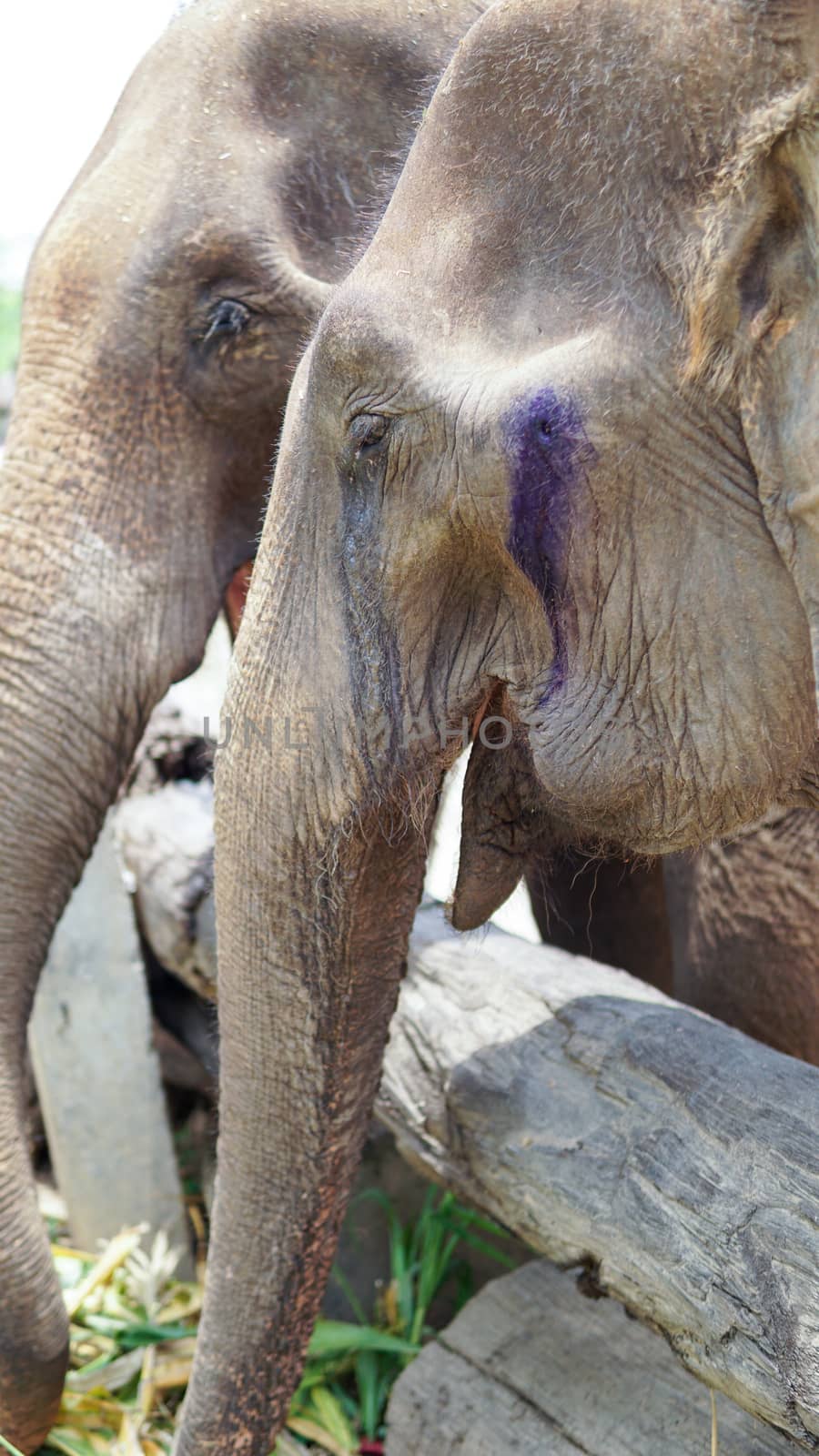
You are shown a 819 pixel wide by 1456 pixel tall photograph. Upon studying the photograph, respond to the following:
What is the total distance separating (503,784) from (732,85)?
54 centimetres

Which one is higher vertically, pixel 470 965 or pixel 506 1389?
pixel 470 965

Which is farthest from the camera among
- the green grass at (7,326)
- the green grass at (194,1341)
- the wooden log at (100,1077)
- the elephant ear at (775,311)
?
the green grass at (7,326)

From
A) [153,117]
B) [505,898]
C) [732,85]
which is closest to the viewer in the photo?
[732,85]

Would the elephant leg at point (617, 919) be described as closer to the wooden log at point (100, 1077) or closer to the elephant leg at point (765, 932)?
the elephant leg at point (765, 932)

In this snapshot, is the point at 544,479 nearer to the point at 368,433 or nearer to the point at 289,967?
the point at 368,433

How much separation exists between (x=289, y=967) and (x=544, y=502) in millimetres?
436

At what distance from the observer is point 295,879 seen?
3.92 ft

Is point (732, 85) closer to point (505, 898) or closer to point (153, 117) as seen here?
point (505, 898)

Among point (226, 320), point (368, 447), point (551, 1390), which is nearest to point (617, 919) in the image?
point (551, 1390)

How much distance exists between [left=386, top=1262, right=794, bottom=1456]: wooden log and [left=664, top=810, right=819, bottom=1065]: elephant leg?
40 cm

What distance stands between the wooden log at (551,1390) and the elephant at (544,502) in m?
0.42

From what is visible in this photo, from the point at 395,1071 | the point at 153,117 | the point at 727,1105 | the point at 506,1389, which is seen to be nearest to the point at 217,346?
the point at 153,117

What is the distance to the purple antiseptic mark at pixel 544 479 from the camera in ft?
3.27

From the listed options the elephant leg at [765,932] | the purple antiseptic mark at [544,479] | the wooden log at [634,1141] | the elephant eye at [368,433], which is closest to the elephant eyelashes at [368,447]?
the elephant eye at [368,433]
